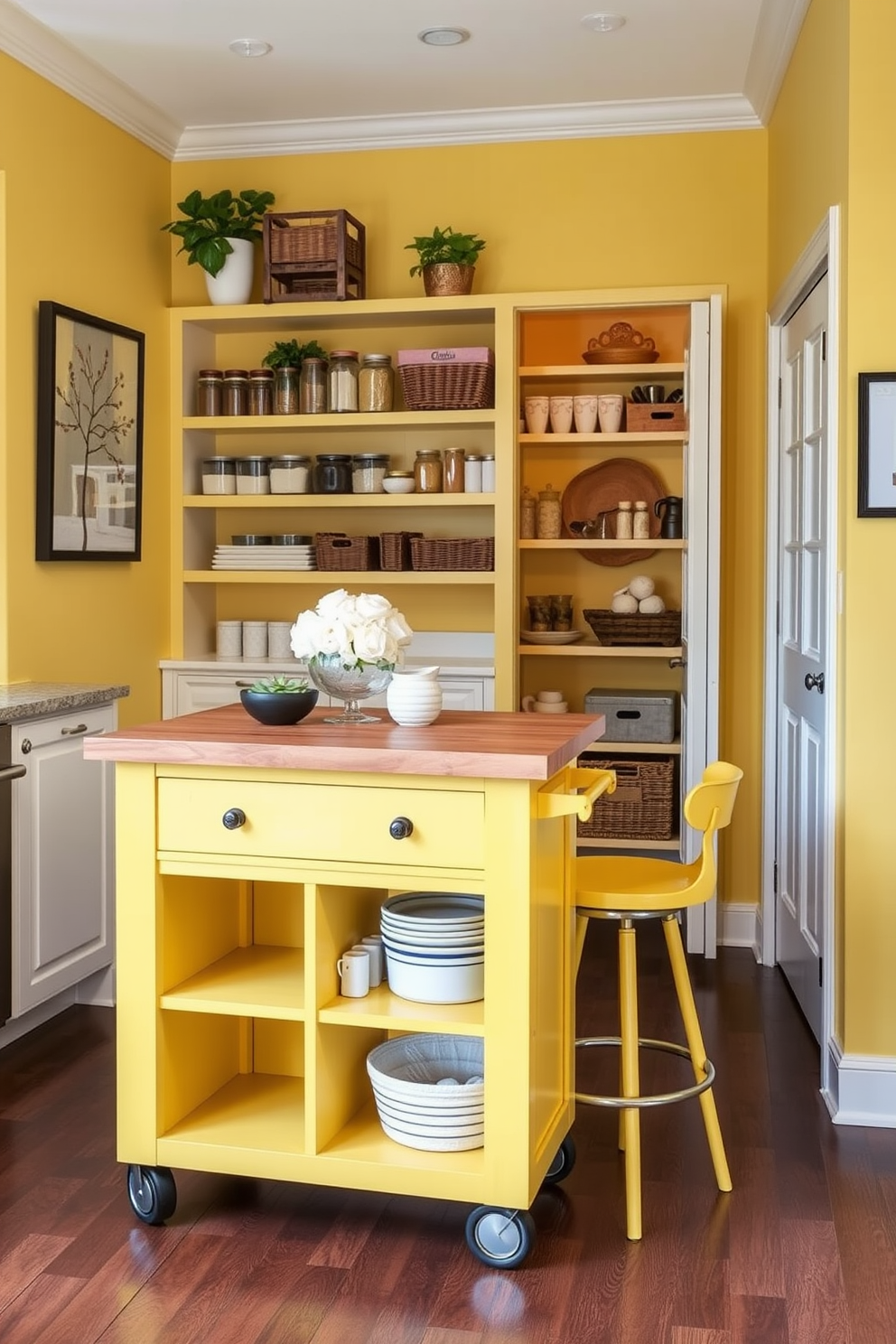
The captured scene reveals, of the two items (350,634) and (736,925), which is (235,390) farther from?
(736,925)

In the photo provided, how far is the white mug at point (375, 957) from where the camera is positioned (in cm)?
256

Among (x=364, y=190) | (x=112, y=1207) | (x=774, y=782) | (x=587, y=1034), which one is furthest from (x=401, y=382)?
(x=112, y=1207)

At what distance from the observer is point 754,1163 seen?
2.84m

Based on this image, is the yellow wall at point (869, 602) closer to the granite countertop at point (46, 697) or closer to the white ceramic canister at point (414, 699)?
the white ceramic canister at point (414, 699)

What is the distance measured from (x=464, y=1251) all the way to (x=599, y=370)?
3064mm

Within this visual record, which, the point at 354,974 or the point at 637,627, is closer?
the point at 354,974

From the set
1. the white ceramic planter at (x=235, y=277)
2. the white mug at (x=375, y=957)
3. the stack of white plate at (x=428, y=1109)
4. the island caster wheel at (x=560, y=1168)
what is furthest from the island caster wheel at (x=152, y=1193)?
the white ceramic planter at (x=235, y=277)

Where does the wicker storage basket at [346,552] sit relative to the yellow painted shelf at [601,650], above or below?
above

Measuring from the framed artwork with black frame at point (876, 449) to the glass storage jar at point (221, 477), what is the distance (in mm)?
2562

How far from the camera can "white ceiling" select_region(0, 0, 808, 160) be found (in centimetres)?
385

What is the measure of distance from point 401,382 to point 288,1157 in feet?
9.98

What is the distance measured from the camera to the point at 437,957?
2.45 m

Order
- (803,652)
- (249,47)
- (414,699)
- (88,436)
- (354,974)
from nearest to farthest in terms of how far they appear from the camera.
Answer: (354,974)
(414,699)
(803,652)
(249,47)
(88,436)

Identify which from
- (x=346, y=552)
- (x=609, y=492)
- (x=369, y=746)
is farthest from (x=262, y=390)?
(x=369, y=746)
